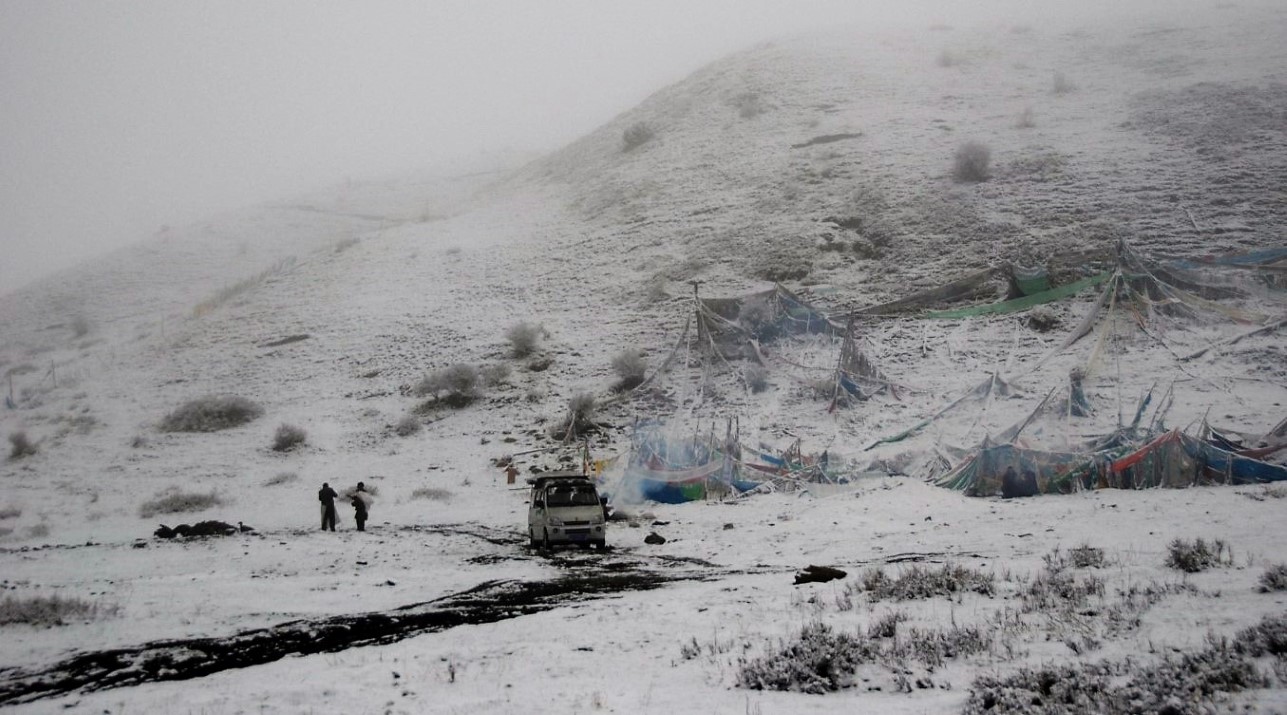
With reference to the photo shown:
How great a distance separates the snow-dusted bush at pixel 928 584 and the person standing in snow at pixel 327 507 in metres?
13.4

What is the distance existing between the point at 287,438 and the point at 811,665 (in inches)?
999

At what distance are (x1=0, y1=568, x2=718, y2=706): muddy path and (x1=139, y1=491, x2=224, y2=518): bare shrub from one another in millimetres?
14947

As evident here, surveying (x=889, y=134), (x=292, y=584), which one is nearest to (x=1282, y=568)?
(x=292, y=584)

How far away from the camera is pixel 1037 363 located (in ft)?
71.3

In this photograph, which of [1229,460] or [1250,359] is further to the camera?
[1250,359]

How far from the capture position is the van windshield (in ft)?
50.6

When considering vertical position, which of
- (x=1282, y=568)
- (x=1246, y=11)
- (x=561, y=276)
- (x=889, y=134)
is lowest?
(x=1282, y=568)

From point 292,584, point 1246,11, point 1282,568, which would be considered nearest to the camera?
point 1282,568

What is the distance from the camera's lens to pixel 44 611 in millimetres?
8656

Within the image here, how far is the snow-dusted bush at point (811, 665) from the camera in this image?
225 inches

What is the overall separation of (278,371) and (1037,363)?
3098 centimetres

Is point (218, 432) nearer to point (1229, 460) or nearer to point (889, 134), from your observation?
point (1229, 460)

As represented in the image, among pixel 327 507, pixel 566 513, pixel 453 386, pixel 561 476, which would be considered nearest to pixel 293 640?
pixel 566 513

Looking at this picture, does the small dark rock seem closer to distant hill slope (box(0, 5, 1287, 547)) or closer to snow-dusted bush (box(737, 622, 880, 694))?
snow-dusted bush (box(737, 622, 880, 694))
